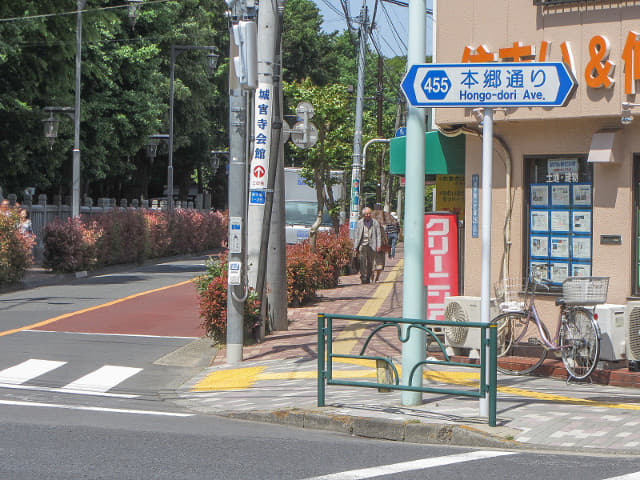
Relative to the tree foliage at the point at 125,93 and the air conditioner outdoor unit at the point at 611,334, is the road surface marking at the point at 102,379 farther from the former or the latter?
the tree foliage at the point at 125,93

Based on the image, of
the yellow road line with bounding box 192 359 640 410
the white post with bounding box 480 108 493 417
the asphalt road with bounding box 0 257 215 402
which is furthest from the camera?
the asphalt road with bounding box 0 257 215 402

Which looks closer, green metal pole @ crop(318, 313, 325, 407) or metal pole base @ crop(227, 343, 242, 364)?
green metal pole @ crop(318, 313, 325, 407)

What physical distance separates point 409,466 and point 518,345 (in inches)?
208

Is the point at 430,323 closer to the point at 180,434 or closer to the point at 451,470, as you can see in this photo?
the point at 451,470

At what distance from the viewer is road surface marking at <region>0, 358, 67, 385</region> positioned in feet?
36.4

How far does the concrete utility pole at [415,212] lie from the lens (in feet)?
28.0

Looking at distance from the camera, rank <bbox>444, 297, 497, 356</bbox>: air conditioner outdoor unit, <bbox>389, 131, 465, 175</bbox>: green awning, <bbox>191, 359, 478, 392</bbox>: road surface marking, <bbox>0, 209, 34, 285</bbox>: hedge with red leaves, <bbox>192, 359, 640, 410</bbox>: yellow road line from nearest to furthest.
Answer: <bbox>192, 359, 640, 410</bbox>: yellow road line
<bbox>191, 359, 478, 392</bbox>: road surface marking
<bbox>444, 297, 497, 356</bbox>: air conditioner outdoor unit
<bbox>389, 131, 465, 175</bbox>: green awning
<bbox>0, 209, 34, 285</bbox>: hedge with red leaves

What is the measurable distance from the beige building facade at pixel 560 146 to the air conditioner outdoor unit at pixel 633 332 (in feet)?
2.22

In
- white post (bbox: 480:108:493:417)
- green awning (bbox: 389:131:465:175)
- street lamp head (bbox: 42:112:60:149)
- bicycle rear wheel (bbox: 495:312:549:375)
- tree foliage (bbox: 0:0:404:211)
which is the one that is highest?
tree foliage (bbox: 0:0:404:211)

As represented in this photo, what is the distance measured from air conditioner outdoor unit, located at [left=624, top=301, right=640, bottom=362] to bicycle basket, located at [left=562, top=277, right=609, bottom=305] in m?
0.44

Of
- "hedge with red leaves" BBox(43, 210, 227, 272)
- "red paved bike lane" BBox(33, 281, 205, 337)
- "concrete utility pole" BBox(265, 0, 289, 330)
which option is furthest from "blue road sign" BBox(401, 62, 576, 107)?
"hedge with red leaves" BBox(43, 210, 227, 272)

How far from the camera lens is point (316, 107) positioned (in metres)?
29.2

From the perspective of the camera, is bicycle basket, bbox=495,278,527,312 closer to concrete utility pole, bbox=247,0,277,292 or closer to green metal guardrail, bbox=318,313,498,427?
green metal guardrail, bbox=318,313,498,427

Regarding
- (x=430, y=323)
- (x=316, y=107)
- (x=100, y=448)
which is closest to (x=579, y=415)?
(x=430, y=323)
